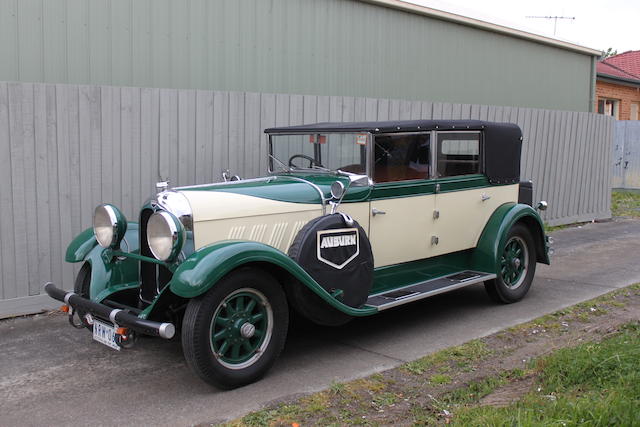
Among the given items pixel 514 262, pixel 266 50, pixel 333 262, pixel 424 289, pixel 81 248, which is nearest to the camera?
pixel 333 262

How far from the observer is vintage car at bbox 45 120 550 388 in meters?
4.19

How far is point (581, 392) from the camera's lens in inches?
151

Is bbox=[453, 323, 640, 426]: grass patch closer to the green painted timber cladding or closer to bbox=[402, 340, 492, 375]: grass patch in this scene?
bbox=[402, 340, 492, 375]: grass patch

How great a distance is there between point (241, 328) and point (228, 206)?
0.85 meters

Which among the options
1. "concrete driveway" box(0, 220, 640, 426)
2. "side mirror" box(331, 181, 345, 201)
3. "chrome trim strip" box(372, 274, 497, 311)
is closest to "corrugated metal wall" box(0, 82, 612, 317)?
"concrete driveway" box(0, 220, 640, 426)

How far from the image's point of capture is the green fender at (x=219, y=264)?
391cm

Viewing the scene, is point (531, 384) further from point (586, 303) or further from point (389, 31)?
point (389, 31)

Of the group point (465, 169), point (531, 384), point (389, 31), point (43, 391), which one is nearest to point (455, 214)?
point (465, 169)

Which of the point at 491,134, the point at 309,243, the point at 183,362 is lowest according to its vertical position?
the point at 183,362

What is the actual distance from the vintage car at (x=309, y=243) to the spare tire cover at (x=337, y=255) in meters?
0.01

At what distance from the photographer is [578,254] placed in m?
8.96

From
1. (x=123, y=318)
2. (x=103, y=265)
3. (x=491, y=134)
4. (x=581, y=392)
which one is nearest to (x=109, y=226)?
(x=103, y=265)

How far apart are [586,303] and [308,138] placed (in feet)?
10.3

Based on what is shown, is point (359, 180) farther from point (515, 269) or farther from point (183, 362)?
point (515, 269)
